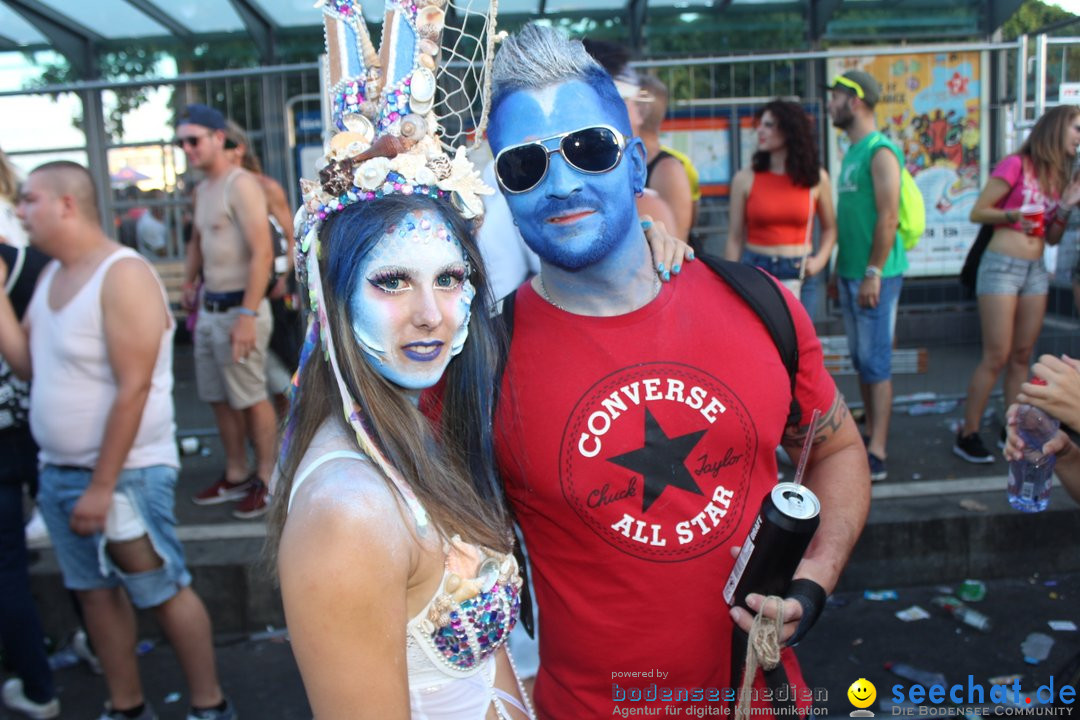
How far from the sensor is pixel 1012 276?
500cm

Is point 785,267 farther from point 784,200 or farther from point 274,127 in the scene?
point 274,127

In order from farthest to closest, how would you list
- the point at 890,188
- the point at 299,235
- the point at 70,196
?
1. the point at 890,188
2. the point at 70,196
3. the point at 299,235

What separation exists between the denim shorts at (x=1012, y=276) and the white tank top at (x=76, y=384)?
168 inches

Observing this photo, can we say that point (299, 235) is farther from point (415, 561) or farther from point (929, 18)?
point (929, 18)

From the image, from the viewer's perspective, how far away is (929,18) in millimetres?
7910

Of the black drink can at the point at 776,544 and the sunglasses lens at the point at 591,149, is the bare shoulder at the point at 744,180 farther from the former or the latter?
the black drink can at the point at 776,544

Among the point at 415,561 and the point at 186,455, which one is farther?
the point at 186,455

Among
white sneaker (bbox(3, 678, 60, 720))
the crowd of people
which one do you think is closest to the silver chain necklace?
the crowd of people

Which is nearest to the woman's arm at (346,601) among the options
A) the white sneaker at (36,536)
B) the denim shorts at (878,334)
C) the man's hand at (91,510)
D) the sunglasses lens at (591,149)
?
the sunglasses lens at (591,149)

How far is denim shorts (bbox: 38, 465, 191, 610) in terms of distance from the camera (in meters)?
3.26

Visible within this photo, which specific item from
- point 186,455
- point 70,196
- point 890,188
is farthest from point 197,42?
point 890,188

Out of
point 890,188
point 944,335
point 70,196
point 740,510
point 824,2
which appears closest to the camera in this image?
point 740,510

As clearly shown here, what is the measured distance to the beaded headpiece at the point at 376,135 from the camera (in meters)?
1.69

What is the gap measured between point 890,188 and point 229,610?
4.04 m
